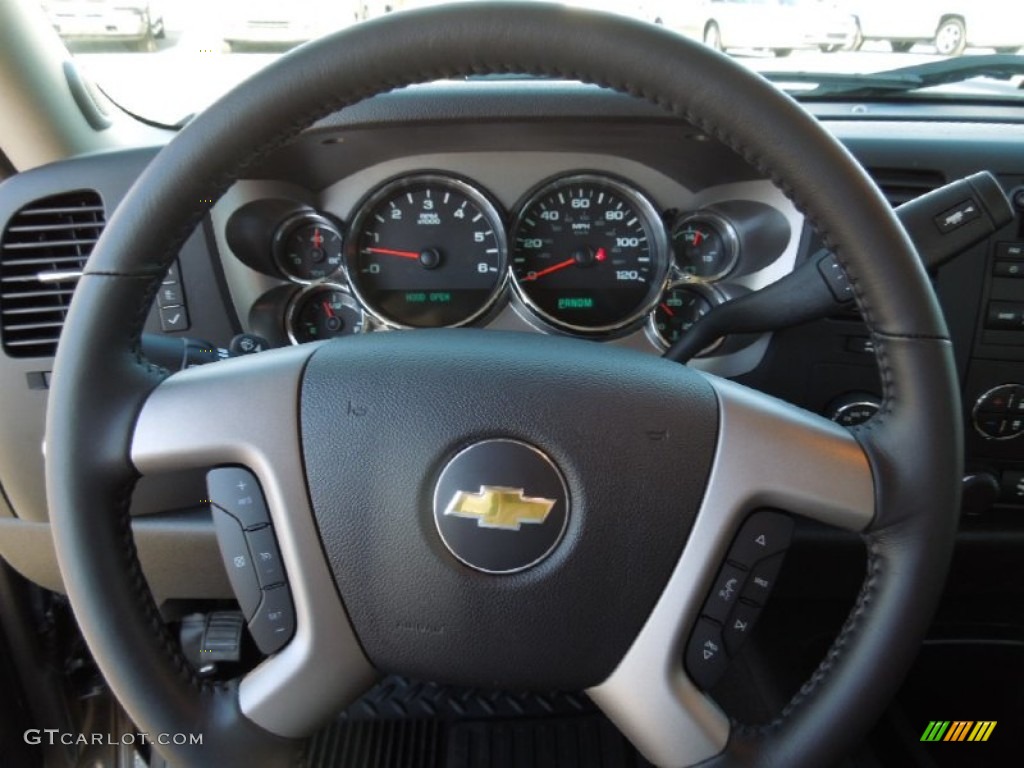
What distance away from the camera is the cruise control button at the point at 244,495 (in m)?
0.99

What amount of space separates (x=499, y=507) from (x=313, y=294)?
1.03 m

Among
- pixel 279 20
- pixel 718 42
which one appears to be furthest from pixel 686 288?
pixel 279 20

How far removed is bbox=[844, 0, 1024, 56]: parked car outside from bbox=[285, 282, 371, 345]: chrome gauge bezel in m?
1.26

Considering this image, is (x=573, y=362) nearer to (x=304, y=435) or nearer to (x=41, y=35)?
(x=304, y=435)

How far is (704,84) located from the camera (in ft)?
2.72

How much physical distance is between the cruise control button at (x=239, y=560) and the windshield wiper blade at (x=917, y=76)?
150cm

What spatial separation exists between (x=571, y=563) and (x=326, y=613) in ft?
0.89

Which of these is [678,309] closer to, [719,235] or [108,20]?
[719,235]

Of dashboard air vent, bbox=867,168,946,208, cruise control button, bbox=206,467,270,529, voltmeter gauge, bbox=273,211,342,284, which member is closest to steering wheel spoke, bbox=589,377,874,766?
cruise control button, bbox=206,467,270,529

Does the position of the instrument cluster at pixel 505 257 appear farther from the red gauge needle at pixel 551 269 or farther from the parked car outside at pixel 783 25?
the parked car outside at pixel 783 25

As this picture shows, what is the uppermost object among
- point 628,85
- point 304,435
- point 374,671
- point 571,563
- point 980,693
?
point 628,85

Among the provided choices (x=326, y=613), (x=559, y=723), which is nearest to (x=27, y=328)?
(x=326, y=613)

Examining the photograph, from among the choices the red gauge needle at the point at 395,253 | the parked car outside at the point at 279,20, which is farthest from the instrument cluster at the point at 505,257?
the parked car outside at the point at 279,20

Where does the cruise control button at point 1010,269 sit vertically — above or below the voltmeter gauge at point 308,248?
above
